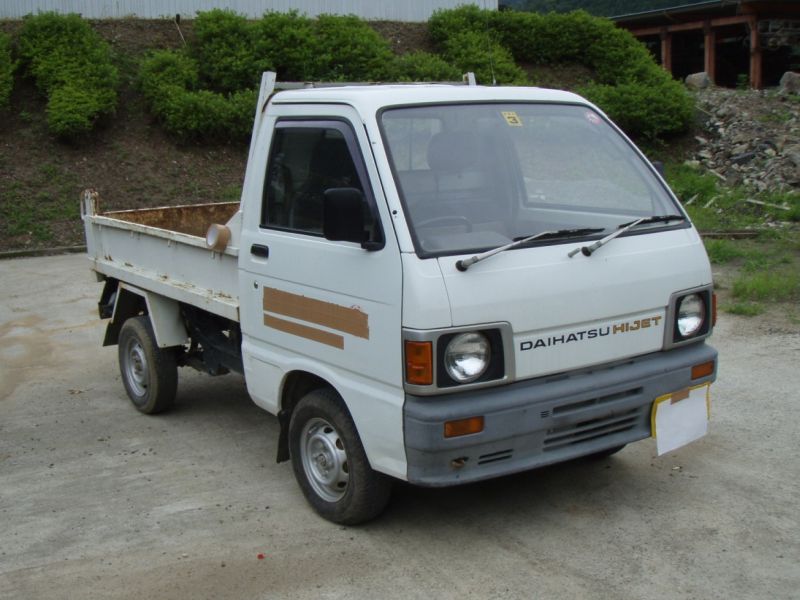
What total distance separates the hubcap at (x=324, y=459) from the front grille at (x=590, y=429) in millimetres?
1032

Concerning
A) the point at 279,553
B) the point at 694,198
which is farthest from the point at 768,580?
the point at 694,198

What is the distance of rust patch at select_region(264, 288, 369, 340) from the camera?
4.36m

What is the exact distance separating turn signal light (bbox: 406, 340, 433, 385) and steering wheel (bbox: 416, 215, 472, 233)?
603mm

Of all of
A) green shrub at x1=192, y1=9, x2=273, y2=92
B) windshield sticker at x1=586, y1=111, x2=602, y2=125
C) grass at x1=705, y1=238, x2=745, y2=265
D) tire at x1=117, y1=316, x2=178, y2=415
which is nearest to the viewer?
windshield sticker at x1=586, y1=111, x2=602, y2=125

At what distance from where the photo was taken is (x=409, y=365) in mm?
4043

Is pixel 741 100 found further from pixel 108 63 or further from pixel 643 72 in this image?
pixel 108 63

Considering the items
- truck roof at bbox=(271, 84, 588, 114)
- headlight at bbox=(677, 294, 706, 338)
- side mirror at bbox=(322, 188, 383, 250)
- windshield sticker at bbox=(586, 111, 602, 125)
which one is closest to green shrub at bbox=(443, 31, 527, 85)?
windshield sticker at bbox=(586, 111, 602, 125)

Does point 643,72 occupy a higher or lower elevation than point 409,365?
higher

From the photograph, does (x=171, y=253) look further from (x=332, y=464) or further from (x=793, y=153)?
(x=793, y=153)

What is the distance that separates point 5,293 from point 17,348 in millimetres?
3054

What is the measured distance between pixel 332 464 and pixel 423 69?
15347mm

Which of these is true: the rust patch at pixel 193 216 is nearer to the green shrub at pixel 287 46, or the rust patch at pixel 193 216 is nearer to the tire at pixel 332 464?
the tire at pixel 332 464

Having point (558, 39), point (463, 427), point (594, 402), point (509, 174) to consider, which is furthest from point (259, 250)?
point (558, 39)

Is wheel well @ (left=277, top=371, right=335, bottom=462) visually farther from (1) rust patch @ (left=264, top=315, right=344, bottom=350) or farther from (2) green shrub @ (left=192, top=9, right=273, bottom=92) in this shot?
(2) green shrub @ (left=192, top=9, right=273, bottom=92)
